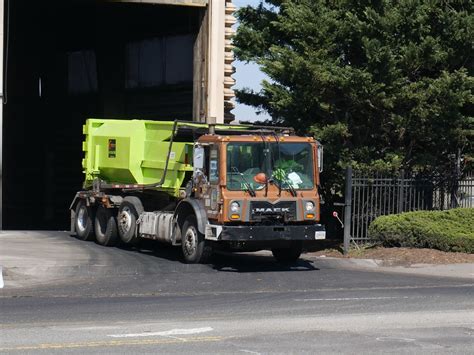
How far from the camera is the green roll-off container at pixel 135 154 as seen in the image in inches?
837

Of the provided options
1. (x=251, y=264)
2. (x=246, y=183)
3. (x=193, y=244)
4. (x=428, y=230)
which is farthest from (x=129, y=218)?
(x=428, y=230)

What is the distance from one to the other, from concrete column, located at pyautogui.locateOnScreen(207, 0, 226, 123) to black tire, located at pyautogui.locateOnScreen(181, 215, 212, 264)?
26.7ft

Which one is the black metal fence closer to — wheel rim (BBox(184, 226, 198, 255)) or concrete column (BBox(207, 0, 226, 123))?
wheel rim (BBox(184, 226, 198, 255))

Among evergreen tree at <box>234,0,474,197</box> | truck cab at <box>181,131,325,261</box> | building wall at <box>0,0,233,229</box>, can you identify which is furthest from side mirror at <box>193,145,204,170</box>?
building wall at <box>0,0,233,229</box>

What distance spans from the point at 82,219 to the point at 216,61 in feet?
19.9

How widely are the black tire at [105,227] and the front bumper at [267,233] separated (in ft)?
Answer: 16.5

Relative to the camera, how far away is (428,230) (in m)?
22.0

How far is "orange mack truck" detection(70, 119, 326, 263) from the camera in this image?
19.0 m

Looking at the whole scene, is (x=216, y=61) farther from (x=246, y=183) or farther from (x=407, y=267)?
(x=407, y=267)

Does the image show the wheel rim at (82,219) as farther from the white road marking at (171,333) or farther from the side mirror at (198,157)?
the white road marking at (171,333)

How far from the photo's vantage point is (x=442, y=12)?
22.8 m

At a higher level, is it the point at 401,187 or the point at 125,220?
the point at 401,187

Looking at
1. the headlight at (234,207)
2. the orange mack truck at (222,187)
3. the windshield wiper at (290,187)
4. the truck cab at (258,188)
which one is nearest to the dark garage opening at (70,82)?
the orange mack truck at (222,187)

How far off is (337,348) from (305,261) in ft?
36.1
